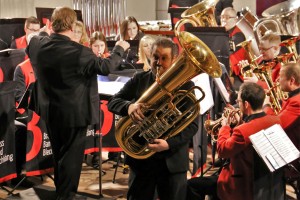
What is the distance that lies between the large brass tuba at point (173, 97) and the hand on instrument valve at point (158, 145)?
32mm

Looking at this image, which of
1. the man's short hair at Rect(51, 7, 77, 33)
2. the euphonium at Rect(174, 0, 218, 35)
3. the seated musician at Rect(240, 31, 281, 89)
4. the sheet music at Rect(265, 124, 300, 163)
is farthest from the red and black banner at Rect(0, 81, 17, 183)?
the euphonium at Rect(174, 0, 218, 35)

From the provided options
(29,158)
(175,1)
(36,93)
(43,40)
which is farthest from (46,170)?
(175,1)

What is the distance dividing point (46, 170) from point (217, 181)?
186cm

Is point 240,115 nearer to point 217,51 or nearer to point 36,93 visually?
point 36,93

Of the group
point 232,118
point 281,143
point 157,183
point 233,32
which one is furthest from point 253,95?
point 233,32

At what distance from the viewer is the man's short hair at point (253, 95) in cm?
395

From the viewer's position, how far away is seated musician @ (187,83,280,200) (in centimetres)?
392

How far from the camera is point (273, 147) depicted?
152 inches

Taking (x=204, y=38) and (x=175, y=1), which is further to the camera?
(x=175, y=1)

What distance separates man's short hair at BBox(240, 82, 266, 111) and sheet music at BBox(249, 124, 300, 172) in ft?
0.60

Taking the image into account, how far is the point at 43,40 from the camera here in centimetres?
464

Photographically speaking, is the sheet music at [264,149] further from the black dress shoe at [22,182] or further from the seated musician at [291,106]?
the black dress shoe at [22,182]

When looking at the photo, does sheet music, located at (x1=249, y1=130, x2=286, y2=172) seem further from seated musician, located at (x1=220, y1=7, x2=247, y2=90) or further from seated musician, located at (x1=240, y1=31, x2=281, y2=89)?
seated musician, located at (x1=220, y1=7, x2=247, y2=90)

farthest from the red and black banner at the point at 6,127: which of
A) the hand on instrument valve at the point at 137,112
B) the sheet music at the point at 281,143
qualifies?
the sheet music at the point at 281,143
